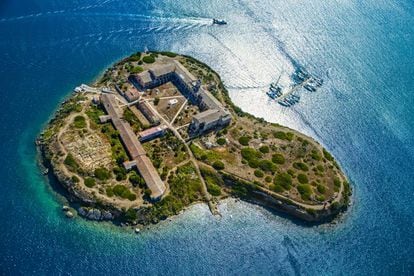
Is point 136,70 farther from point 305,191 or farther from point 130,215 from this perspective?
point 305,191

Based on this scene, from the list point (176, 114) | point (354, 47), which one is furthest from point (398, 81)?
point (176, 114)

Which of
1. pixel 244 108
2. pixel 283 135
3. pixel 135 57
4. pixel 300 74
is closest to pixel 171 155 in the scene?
pixel 244 108

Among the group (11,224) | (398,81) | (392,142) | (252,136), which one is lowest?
(11,224)

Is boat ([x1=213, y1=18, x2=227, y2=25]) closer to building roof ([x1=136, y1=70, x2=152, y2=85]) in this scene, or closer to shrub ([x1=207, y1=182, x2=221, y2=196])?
building roof ([x1=136, y1=70, x2=152, y2=85])

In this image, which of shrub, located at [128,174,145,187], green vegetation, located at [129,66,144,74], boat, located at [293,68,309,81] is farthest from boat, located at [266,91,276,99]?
shrub, located at [128,174,145,187]

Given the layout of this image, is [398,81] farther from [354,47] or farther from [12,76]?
[12,76]

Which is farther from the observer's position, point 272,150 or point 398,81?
point 398,81
